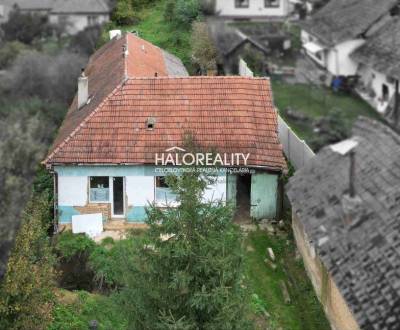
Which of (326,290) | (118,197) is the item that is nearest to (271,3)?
(326,290)

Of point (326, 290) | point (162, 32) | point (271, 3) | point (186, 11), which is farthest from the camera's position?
point (162, 32)

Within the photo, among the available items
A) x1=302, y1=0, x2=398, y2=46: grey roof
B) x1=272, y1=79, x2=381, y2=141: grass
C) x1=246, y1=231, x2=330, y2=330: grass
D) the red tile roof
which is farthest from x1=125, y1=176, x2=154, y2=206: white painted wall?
x1=272, y1=79, x2=381, y2=141: grass

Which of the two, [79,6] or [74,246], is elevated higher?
[79,6]

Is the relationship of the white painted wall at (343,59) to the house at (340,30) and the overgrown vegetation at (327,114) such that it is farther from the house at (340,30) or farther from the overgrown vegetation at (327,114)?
the overgrown vegetation at (327,114)

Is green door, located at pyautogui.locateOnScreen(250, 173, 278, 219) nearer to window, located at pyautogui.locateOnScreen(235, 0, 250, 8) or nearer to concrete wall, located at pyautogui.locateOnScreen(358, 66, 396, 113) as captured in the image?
window, located at pyautogui.locateOnScreen(235, 0, 250, 8)

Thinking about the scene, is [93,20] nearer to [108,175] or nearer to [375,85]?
[108,175]

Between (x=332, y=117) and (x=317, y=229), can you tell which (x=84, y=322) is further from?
(x=332, y=117)
